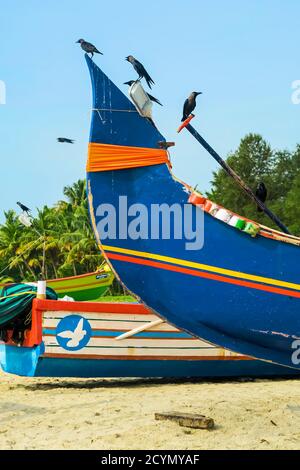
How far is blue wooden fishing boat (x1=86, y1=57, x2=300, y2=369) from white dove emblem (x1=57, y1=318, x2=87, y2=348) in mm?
1014

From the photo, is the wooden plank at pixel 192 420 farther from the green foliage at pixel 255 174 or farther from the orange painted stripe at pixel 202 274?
the green foliage at pixel 255 174

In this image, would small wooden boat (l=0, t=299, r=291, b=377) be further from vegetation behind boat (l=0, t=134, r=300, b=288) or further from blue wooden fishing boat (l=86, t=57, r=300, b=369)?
vegetation behind boat (l=0, t=134, r=300, b=288)

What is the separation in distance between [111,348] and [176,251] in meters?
1.65

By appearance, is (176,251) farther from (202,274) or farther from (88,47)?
(88,47)

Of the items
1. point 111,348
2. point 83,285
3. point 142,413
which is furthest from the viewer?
point 83,285

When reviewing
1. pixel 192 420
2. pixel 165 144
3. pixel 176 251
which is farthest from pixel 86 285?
pixel 192 420

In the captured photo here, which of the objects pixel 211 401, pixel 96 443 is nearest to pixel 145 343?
pixel 211 401

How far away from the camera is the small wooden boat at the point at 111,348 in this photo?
28.5 ft

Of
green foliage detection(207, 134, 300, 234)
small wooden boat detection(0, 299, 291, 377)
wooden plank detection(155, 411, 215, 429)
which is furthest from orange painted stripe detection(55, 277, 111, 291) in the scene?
green foliage detection(207, 134, 300, 234)

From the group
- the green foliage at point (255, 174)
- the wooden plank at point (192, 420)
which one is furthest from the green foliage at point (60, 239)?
the wooden plank at point (192, 420)

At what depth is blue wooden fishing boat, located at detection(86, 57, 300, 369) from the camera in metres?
8.10

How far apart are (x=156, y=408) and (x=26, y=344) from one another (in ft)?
8.42

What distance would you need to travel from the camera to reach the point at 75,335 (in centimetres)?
877
